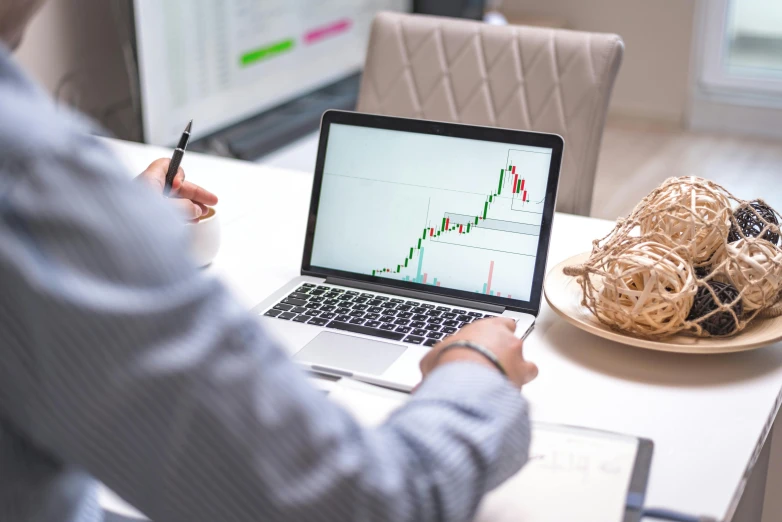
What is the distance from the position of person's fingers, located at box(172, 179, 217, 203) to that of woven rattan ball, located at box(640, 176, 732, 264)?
0.55 meters

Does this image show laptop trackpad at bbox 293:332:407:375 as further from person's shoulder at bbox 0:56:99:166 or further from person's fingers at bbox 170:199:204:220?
person's shoulder at bbox 0:56:99:166

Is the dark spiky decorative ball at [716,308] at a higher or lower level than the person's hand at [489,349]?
lower

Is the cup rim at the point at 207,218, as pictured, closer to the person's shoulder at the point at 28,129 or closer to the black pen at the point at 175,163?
the black pen at the point at 175,163

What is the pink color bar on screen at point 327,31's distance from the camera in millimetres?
3125

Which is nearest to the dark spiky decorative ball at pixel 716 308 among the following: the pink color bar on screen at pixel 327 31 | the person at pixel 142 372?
the person at pixel 142 372

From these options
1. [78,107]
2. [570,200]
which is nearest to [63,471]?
[570,200]

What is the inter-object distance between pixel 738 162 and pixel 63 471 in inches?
148

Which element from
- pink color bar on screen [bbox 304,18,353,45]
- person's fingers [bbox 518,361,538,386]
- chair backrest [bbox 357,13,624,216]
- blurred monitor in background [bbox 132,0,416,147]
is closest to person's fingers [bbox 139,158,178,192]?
person's fingers [bbox 518,361,538,386]

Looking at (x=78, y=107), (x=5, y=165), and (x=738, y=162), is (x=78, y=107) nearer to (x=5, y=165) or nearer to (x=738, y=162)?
(x=5, y=165)

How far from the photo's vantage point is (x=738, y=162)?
3830 mm

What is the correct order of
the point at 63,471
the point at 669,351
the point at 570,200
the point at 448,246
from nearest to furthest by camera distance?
the point at 63,471, the point at 669,351, the point at 448,246, the point at 570,200

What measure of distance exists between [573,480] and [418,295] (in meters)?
0.37

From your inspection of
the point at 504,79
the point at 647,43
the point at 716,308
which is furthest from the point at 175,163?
the point at 647,43

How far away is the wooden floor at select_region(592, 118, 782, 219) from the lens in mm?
3482
